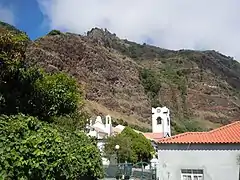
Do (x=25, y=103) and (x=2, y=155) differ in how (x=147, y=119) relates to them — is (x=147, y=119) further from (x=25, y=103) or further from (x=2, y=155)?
(x=2, y=155)

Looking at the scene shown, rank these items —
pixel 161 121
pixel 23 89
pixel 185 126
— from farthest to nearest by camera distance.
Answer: pixel 185 126 < pixel 161 121 < pixel 23 89

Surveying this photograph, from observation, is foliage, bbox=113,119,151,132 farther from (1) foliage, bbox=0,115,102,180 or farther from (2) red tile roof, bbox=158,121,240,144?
(1) foliage, bbox=0,115,102,180

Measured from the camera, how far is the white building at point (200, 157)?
25469 millimetres

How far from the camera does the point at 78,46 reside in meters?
108

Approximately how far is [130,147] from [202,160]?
27.2 m

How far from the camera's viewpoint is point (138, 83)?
11806 centimetres

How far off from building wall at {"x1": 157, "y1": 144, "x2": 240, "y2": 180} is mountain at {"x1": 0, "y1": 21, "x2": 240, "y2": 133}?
5844 centimetres

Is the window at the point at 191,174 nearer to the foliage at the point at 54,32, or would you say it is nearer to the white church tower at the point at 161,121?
the white church tower at the point at 161,121

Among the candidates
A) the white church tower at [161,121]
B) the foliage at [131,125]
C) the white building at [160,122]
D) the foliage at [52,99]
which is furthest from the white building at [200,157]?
the foliage at [131,125]

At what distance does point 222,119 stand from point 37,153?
399ft

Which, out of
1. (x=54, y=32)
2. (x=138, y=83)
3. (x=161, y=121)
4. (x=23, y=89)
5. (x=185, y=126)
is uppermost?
(x=54, y=32)

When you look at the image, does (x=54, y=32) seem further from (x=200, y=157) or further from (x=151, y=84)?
(x=200, y=157)

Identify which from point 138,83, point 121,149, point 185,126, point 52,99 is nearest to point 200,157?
point 52,99

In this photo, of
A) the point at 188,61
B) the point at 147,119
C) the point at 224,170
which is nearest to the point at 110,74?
the point at 147,119
